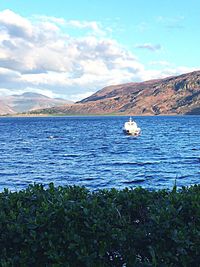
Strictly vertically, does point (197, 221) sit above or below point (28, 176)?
above

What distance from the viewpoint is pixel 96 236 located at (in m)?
5.41

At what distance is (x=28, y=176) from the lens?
123 feet

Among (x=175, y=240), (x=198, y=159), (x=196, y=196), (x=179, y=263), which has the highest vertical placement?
(x=196, y=196)

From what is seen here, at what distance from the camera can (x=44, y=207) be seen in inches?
218

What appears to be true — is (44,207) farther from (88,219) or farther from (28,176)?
(28,176)

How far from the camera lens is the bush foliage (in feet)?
17.4

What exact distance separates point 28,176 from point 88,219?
32.9 m

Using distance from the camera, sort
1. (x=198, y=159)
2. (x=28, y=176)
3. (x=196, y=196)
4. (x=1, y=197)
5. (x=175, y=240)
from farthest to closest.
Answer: (x=198, y=159) < (x=28, y=176) < (x=1, y=197) < (x=196, y=196) < (x=175, y=240)

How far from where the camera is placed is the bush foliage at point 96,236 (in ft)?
17.4

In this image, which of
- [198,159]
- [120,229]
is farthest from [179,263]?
[198,159]

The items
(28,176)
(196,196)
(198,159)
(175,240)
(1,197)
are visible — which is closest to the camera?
(175,240)

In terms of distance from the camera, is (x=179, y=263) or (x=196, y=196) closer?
(x=179, y=263)

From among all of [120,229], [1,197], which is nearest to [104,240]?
[120,229]

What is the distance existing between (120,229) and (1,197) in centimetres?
194
